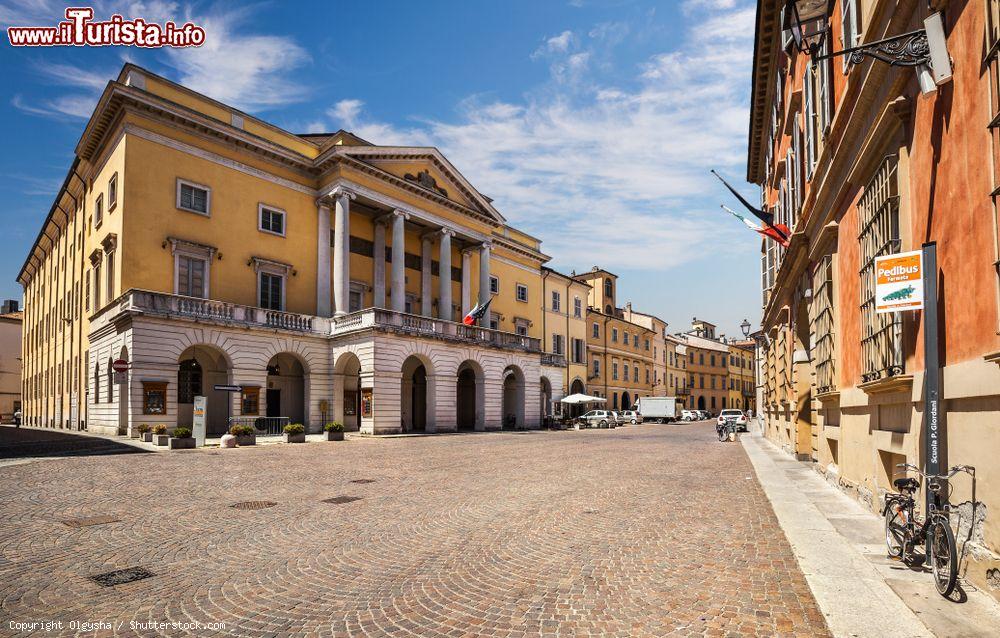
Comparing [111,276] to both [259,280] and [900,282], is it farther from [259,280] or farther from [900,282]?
[900,282]

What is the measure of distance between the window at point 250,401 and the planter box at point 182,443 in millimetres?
7033

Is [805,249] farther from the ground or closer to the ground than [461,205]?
closer to the ground

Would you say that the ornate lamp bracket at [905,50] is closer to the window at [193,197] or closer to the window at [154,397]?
the window at [154,397]

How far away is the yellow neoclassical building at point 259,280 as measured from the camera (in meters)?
27.3

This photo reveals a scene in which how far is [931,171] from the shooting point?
6.28 m

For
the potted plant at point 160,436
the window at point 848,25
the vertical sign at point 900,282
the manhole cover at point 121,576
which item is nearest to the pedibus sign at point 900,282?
the vertical sign at point 900,282

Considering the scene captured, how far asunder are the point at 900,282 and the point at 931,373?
886 millimetres

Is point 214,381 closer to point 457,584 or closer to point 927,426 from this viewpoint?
point 457,584

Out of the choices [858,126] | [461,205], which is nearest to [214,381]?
[461,205]

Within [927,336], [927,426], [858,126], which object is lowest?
[927,426]

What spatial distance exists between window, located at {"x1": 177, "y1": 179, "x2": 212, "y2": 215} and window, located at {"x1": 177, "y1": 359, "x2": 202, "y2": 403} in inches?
279

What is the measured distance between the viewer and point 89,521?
8.46 metres

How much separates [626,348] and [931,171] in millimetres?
64384

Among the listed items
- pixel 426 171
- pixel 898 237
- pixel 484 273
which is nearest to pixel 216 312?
pixel 426 171
